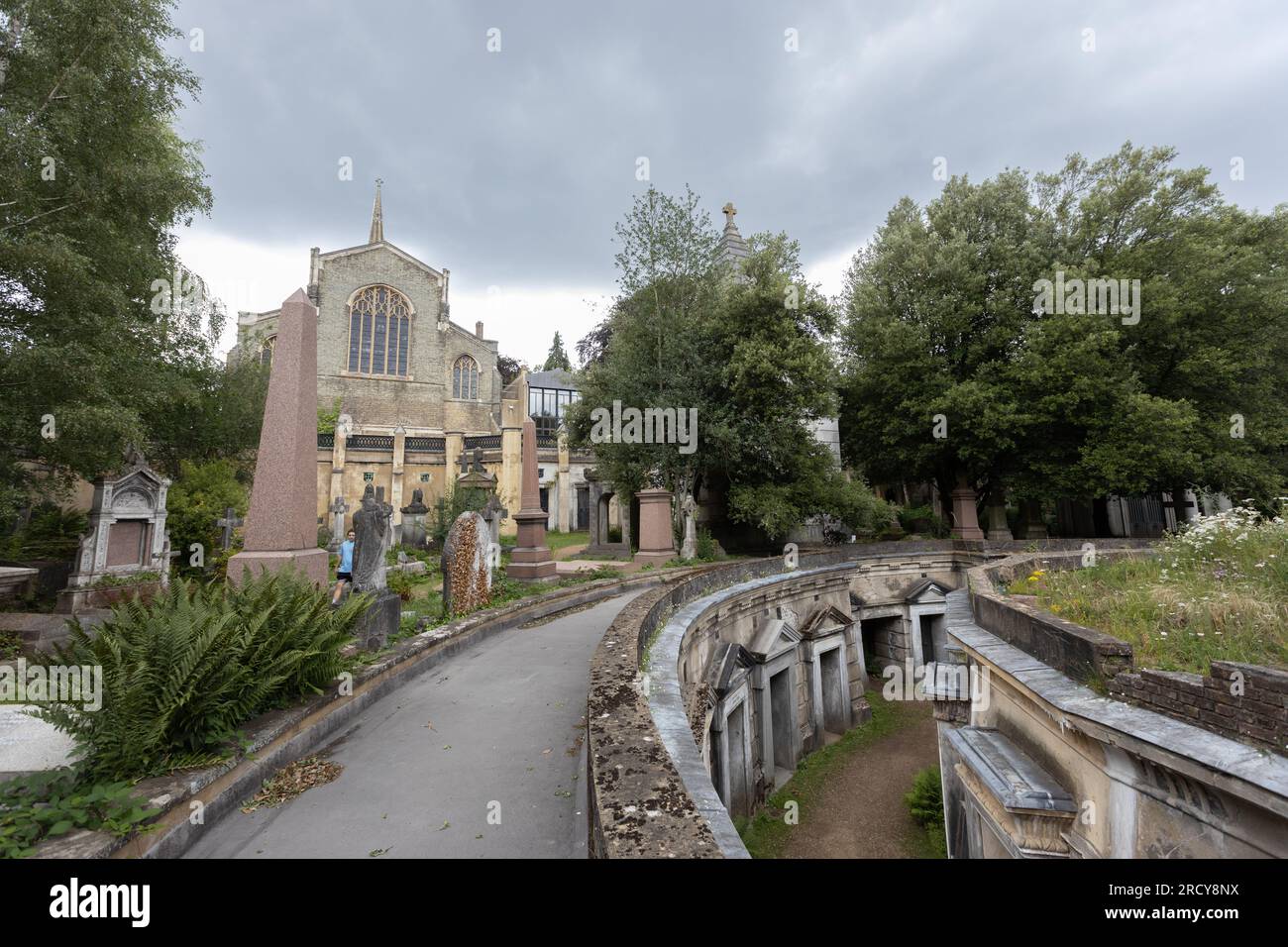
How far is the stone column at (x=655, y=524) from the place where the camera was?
14844 mm

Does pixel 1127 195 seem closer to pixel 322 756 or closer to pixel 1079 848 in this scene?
pixel 1079 848

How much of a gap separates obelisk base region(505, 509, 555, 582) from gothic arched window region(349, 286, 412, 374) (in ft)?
85.1

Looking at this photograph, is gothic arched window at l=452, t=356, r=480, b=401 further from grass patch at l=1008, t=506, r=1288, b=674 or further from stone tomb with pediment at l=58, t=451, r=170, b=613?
grass patch at l=1008, t=506, r=1288, b=674

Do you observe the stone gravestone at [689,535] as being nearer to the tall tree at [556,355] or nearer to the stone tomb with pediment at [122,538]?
the stone tomb with pediment at [122,538]

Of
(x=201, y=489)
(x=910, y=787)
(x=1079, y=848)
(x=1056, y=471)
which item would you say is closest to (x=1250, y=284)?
(x=1056, y=471)

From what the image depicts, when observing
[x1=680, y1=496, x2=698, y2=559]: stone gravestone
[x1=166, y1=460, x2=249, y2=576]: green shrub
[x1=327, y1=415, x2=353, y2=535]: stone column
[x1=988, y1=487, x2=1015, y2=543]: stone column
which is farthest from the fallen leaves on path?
[x1=327, y1=415, x2=353, y2=535]: stone column

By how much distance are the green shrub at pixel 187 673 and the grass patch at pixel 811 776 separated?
571 cm

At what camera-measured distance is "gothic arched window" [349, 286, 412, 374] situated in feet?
109

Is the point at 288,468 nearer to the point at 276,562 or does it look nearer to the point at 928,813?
the point at 276,562

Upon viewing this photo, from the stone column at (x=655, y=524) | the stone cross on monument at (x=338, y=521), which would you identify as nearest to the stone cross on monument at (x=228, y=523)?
the stone cross on monument at (x=338, y=521)

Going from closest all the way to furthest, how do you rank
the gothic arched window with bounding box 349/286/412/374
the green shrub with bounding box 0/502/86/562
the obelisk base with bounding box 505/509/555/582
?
the green shrub with bounding box 0/502/86/562 < the obelisk base with bounding box 505/509/555/582 < the gothic arched window with bounding box 349/286/412/374

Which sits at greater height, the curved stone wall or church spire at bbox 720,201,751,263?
church spire at bbox 720,201,751,263
